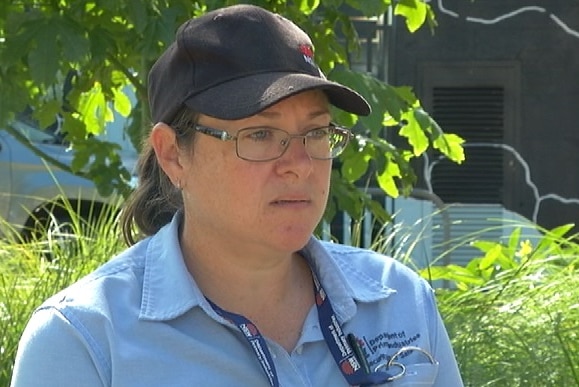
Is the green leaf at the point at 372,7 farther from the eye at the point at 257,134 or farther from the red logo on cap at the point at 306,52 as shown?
the eye at the point at 257,134

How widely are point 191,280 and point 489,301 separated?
2114 mm

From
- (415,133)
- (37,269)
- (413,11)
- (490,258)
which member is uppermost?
(413,11)

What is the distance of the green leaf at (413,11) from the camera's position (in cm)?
466

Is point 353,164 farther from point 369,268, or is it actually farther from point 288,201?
point 288,201

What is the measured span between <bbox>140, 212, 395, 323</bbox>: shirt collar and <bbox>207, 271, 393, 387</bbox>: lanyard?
3 centimetres

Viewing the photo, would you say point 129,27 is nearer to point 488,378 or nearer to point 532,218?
point 488,378

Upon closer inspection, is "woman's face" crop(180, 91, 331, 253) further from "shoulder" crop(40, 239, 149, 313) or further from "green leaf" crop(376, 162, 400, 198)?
"green leaf" crop(376, 162, 400, 198)

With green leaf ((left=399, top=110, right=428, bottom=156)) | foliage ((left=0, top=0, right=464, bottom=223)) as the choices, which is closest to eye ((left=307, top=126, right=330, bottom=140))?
foliage ((left=0, top=0, right=464, bottom=223))

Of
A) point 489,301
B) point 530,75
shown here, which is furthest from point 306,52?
point 530,75

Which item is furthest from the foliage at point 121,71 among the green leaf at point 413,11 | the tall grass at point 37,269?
the tall grass at point 37,269

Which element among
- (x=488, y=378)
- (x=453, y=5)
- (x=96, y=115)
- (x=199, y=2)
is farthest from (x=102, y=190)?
(x=453, y=5)

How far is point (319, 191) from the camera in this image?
242 cm

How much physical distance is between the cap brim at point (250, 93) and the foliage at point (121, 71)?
1.71 m

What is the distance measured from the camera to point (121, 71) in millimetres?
4785
